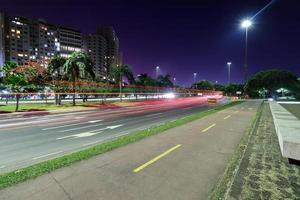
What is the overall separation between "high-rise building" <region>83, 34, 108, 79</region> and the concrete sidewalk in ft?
580

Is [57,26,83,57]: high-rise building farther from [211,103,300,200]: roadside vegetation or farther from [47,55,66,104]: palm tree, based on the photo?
[211,103,300,200]: roadside vegetation

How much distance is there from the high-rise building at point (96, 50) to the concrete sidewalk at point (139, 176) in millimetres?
176892

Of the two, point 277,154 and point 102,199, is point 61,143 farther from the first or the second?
point 277,154

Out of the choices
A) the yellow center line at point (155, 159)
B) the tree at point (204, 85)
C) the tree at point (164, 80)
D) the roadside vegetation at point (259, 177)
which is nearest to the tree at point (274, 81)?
the tree at point (164, 80)

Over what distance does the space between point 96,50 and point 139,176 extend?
626 ft

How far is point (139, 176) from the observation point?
5.24 meters

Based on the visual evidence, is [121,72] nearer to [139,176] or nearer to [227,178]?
[139,176]

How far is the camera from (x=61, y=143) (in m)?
9.10

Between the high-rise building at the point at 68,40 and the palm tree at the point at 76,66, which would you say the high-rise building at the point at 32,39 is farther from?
the palm tree at the point at 76,66

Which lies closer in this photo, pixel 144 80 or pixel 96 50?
pixel 144 80

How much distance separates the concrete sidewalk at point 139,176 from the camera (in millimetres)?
4352

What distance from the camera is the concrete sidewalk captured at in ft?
14.3

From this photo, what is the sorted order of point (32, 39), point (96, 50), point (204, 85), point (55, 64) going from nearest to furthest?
point (55, 64) < point (32, 39) < point (204, 85) < point (96, 50)

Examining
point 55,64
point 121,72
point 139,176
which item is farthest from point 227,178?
point 121,72
